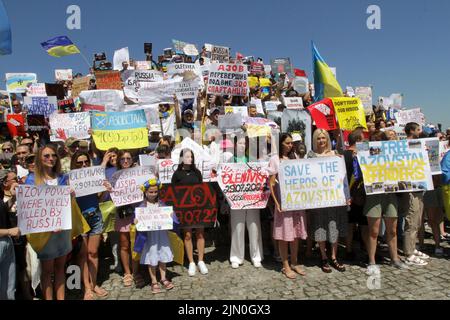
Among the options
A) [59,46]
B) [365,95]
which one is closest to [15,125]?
[59,46]

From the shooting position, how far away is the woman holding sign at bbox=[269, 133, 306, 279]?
5324 millimetres

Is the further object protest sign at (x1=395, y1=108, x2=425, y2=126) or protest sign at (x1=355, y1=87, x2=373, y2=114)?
protest sign at (x1=355, y1=87, x2=373, y2=114)

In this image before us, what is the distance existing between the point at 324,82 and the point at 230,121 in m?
3.49

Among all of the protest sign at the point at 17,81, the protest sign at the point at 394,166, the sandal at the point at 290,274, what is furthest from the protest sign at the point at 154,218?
the protest sign at the point at 17,81

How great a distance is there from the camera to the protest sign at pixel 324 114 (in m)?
8.15

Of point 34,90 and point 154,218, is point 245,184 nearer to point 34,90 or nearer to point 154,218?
point 154,218

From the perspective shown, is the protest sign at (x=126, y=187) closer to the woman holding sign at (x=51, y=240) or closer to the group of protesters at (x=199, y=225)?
the group of protesters at (x=199, y=225)

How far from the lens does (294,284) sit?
5035 millimetres

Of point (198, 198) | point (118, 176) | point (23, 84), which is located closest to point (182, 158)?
point (198, 198)

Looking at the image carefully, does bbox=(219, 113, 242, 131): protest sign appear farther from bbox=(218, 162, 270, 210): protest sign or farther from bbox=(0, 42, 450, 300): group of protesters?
bbox=(218, 162, 270, 210): protest sign

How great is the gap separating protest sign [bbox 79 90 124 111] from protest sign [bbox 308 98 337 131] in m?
5.73

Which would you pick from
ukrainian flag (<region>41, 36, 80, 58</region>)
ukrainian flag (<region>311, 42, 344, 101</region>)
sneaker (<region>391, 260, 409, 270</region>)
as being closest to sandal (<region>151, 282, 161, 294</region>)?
sneaker (<region>391, 260, 409, 270</region>)

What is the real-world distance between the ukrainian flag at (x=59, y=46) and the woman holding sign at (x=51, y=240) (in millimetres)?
8819
